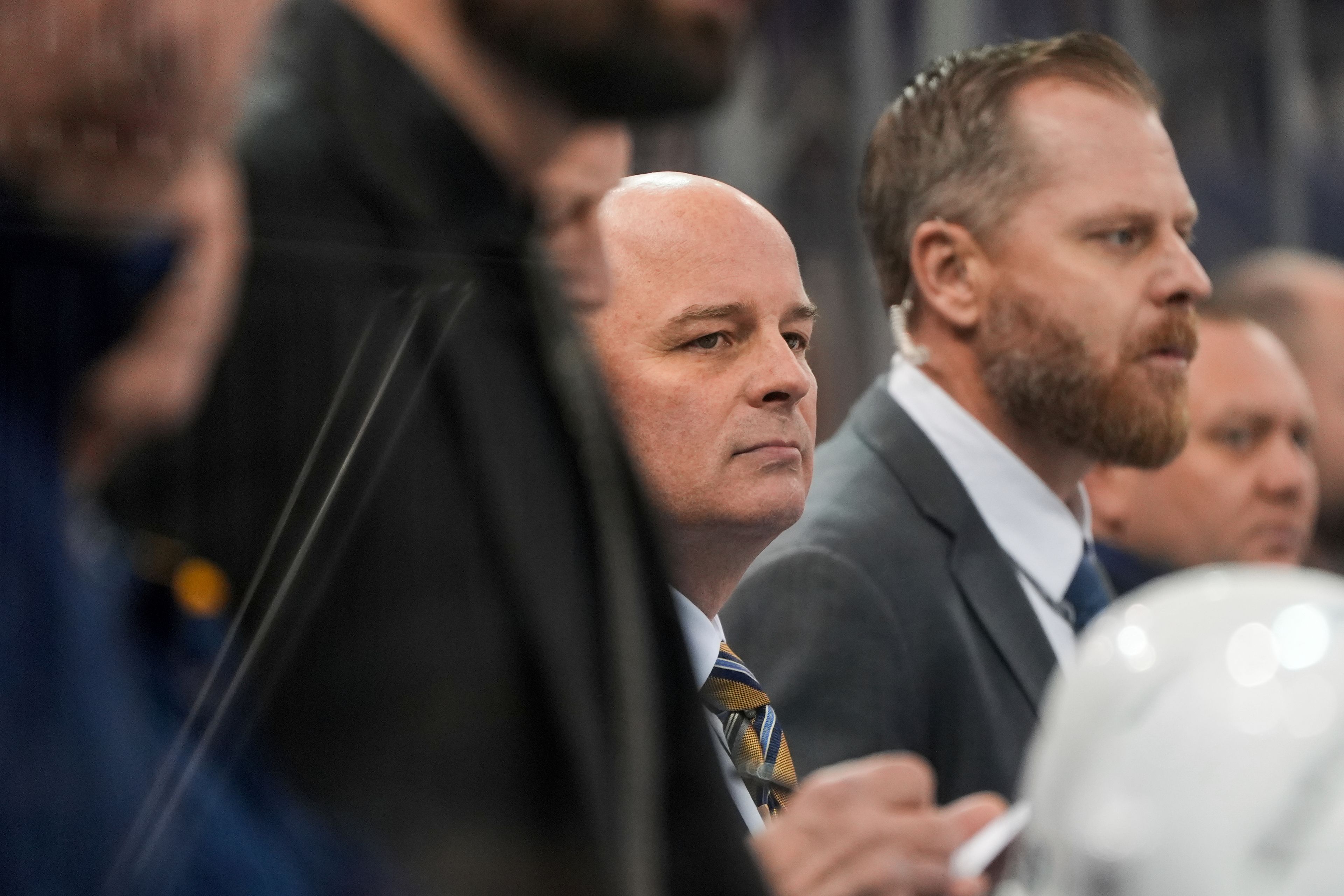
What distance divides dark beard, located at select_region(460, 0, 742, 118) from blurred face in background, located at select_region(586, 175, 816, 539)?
2.26 ft

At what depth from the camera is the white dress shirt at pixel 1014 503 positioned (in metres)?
1.62

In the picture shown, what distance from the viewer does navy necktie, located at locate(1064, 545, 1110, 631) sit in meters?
1.65

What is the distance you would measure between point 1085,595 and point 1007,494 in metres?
0.13

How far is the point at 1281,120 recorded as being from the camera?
6.25 meters

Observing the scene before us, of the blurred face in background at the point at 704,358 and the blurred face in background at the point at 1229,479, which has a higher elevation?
the blurred face in background at the point at 704,358

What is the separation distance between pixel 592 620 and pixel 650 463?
30.3 inches

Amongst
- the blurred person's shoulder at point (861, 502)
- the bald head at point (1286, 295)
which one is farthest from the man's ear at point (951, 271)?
the bald head at point (1286, 295)

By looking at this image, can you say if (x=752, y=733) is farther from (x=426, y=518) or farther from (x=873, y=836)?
(x=426, y=518)

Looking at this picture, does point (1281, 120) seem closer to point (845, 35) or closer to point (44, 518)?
point (845, 35)

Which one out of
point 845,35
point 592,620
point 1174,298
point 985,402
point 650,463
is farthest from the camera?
point 845,35

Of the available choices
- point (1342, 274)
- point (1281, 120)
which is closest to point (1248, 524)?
point (1342, 274)

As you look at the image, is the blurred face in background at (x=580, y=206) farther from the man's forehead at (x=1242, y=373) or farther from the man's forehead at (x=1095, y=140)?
the man's forehead at (x=1242, y=373)

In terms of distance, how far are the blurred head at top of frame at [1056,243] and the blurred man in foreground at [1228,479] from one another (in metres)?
0.74

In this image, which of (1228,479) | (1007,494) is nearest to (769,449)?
(1007,494)
